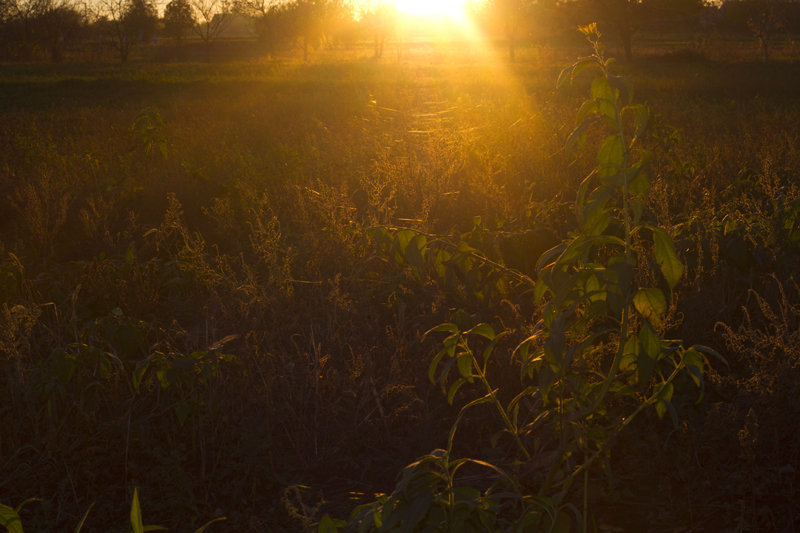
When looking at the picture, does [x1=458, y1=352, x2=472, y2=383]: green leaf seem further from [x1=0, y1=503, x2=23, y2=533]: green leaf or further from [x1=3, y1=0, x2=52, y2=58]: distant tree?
[x1=3, y1=0, x2=52, y2=58]: distant tree

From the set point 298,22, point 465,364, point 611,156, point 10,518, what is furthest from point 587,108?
point 298,22

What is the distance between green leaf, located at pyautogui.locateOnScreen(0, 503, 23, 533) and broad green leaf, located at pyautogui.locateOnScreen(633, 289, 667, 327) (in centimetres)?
134

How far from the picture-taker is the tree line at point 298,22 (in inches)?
1478

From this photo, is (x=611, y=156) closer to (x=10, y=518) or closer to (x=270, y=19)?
(x=10, y=518)

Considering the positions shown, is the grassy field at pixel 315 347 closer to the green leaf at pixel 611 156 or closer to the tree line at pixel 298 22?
the green leaf at pixel 611 156

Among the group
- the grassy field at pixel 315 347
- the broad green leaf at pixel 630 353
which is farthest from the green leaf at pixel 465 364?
the grassy field at pixel 315 347

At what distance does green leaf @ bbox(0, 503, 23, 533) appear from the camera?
4.11 feet

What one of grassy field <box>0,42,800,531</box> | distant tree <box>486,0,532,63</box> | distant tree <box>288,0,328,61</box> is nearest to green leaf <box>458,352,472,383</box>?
grassy field <box>0,42,800,531</box>

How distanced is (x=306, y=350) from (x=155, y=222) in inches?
118

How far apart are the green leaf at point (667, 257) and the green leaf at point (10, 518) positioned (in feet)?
4.49

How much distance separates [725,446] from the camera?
2207 millimetres

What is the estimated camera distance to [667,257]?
135 cm

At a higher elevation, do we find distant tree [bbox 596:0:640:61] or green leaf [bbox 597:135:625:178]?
distant tree [bbox 596:0:640:61]

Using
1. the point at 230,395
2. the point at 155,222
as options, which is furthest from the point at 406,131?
the point at 230,395
